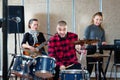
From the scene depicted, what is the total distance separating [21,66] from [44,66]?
35 centimetres

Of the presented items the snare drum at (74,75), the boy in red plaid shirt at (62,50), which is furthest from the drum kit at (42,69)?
the boy in red plaid shirt at (62,50)

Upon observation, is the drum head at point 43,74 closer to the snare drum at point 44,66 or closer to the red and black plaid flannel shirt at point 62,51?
the snare drum at point 44,66

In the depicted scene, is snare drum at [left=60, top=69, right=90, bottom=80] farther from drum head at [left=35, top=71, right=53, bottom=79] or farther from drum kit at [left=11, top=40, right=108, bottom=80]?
drum head at [left=35, top=71, right=53, bottom=79]

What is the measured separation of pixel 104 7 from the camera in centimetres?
514

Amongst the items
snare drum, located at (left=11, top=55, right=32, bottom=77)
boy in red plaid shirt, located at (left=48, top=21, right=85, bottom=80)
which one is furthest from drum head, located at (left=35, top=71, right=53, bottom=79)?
boy in red plaid shirt, located at (left=48, top=21, right=85, bottom=80)

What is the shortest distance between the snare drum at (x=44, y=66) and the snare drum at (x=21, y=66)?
0.14 m

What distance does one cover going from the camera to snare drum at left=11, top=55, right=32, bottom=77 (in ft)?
11.5

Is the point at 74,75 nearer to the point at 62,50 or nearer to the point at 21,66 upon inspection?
the point at 62,50

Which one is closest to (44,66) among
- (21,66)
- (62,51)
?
(21,66)

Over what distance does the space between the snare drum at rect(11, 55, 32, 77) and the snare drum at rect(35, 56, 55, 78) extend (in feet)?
0.45

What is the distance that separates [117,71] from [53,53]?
6.26 ft

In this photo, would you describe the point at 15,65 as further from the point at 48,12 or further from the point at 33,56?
the point at 48,12

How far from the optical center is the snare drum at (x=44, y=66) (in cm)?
341

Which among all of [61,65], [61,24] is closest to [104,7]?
[61,24]
